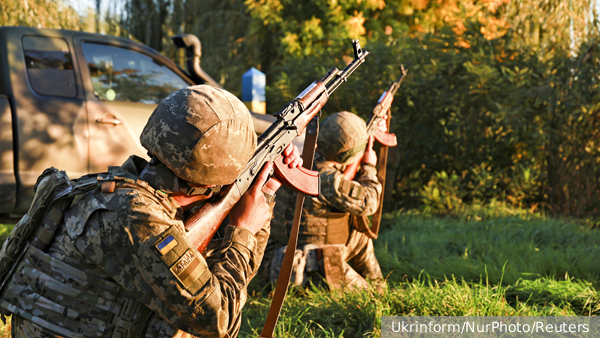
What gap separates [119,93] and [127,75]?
0.69 feet

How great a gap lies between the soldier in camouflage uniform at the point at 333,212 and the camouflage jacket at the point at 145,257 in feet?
6.29

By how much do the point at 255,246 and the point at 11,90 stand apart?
2940 mm

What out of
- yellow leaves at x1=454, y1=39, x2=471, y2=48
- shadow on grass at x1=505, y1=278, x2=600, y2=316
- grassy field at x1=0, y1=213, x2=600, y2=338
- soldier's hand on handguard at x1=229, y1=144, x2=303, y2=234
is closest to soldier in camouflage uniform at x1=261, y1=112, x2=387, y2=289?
grassy field at x1=0, y1=213, x2=600, y2=338

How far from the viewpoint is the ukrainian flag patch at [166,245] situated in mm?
1560

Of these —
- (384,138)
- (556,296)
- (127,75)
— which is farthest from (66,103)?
(556,296)

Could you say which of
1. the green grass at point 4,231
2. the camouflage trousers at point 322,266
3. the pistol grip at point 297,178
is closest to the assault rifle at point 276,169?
the pistol grip at point 297,178

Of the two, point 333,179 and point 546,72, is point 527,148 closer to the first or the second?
point 546,72

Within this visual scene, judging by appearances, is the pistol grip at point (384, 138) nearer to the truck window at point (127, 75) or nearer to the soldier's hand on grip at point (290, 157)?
the soldier's hand on grip at point (290, 157)

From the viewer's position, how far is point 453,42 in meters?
6.70

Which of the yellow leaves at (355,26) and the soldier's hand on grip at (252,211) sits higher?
the yellow leaves at (355,26)

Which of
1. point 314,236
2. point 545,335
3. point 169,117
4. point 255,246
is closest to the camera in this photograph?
point 169,117

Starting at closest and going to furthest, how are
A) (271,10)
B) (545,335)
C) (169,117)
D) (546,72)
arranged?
(169,117) < (545,335) < (546,72) < (271,10)

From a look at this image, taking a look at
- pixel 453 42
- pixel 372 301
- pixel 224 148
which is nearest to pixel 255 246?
pixel 224 148

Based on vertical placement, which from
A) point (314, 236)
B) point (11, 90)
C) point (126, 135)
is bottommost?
point (314, 236)
